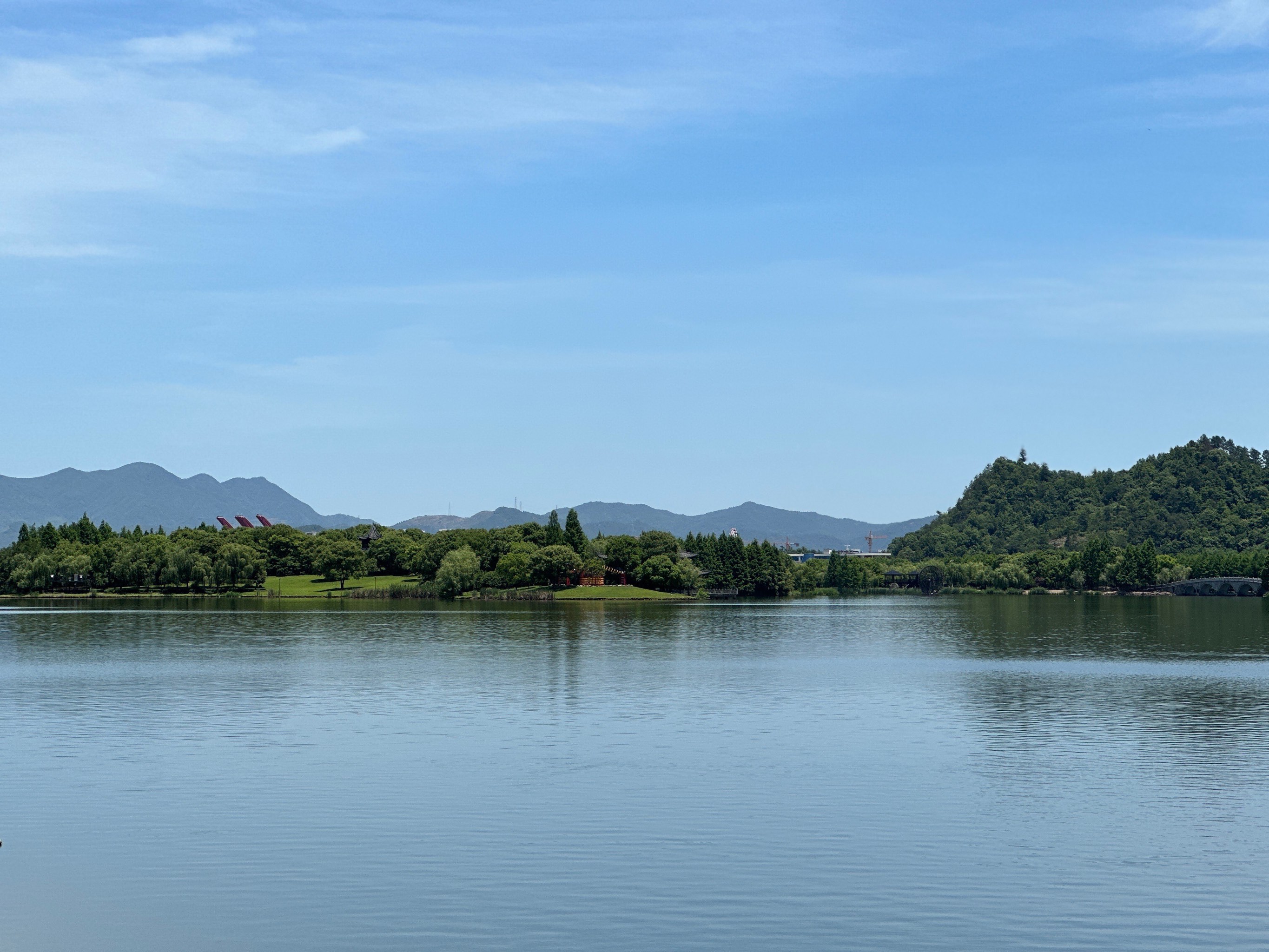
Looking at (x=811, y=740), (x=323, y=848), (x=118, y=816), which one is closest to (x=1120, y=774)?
(x=811, y=740)

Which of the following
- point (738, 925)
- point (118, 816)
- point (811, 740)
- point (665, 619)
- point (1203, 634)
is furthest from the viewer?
point (665, 619)

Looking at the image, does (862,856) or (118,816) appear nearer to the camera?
(862,856)

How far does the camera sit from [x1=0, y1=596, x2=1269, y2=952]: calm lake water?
834 inches

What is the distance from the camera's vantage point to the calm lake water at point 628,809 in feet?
69.5

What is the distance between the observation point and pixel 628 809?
3027cm

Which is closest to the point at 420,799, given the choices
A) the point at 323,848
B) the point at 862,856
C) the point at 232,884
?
the point at 323,848

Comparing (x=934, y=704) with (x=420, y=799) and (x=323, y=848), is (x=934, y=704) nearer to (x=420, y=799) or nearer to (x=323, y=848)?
(x=420, y=799)

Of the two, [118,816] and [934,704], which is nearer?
[118,816]

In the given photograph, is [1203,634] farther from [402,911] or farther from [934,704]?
[402,911]

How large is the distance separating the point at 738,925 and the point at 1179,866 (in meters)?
10.3

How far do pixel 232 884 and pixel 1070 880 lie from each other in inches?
640

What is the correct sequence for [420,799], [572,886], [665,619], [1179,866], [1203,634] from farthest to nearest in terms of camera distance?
[665,619] < [1203,634] < [420,799] < [1179,866] < [572,886]

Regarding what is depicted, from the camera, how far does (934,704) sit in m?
53.2

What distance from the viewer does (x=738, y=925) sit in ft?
68.4
